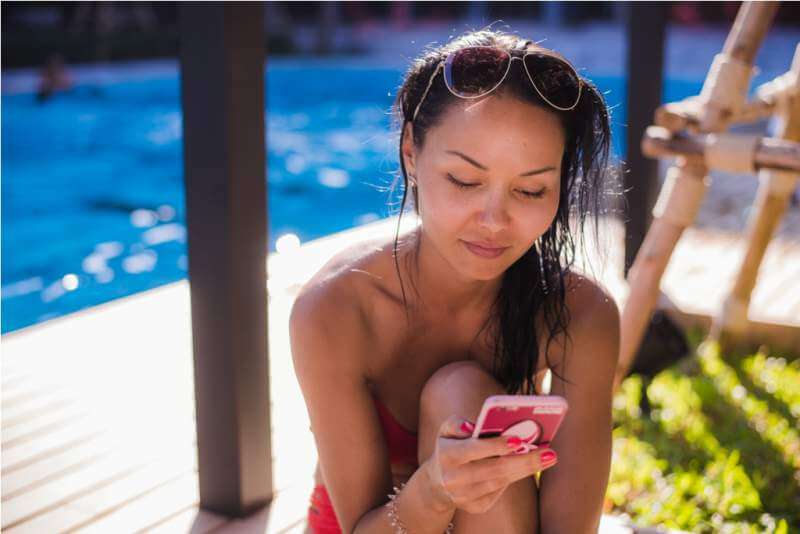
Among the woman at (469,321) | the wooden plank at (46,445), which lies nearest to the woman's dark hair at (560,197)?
the woman at (469,321)

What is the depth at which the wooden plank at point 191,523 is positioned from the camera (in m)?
2.74

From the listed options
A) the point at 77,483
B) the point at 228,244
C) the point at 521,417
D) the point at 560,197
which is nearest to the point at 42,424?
the point at 77,483

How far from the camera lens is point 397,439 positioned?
2234 millimetres

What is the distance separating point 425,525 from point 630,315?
1.73m

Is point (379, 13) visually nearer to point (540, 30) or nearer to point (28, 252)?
point (540, 30)

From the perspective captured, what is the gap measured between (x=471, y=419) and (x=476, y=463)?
0.33 metres

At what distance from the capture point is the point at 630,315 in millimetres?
3334

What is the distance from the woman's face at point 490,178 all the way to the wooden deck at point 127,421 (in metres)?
0.47

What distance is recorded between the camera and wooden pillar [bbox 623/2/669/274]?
4.54m

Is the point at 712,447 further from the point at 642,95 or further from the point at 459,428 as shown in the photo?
the point at 459,428

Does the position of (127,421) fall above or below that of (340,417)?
below

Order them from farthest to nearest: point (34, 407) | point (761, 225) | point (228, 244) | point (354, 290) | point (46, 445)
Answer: point (761, 225)
point (34, 407)
point (46, 445)
point (228, 244)
point (354, 290)

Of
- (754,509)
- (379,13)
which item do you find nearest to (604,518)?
(754,509)

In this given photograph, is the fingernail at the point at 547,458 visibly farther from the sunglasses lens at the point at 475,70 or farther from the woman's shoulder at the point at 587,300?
the sunglasses lens at the point at 475,70
